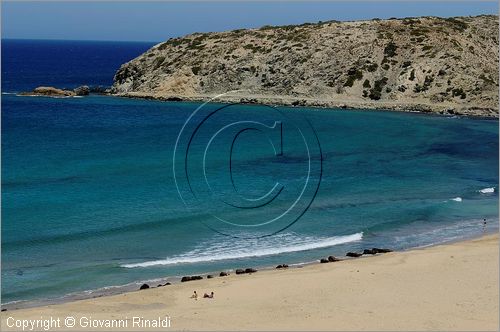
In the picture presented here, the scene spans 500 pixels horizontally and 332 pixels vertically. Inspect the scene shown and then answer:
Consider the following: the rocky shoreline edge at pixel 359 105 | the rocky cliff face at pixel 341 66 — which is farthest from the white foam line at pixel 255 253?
the rocky cliff face at pixel 341 66

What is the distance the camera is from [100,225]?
89.3ft

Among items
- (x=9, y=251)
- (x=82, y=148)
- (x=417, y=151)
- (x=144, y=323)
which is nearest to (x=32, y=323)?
(x=144, y=323)

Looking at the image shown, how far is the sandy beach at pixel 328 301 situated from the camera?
16844 mm

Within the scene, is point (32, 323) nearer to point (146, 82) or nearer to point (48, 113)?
point (48, 113)

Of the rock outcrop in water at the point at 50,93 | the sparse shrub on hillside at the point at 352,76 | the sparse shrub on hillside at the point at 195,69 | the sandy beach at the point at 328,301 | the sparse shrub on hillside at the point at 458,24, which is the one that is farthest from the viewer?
the sparse shrub on hillside at the point at 458,24

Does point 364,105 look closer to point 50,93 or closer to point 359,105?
point 359,105

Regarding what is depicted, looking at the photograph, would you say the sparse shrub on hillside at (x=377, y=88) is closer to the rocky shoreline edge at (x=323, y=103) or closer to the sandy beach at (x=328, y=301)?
the rocky shoreline edge at (x=323, y=103)

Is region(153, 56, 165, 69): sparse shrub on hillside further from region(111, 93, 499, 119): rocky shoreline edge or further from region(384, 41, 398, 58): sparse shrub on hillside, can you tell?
region(384, 41, 398, 58): sparse shrub on hillside

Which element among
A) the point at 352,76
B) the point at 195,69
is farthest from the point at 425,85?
the point at 195,69

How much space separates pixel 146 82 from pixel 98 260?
184 feet

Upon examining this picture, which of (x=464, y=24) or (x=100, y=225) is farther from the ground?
(x=464, y=24)

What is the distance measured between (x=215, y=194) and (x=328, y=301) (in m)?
14.5

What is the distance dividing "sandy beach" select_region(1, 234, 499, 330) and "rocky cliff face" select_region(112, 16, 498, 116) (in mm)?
46796

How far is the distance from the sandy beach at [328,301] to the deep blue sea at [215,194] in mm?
2115
